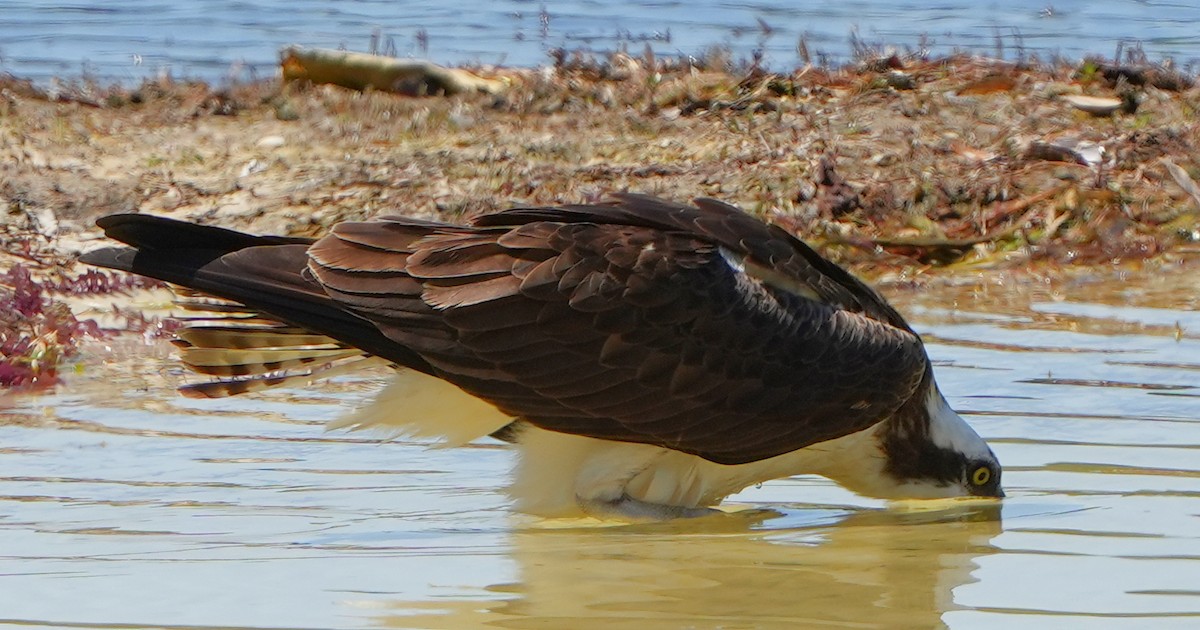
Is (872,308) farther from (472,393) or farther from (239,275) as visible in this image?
(239,275)

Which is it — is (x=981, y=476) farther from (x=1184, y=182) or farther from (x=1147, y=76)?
(x=1147, y=76)

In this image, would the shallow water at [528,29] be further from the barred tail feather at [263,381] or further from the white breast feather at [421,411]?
the white breast feather at [421,411]

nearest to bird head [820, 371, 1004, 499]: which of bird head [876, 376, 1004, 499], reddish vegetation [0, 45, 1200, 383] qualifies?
bird head [876, 376, 1004, 499]

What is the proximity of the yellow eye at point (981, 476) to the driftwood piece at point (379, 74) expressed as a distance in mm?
6575

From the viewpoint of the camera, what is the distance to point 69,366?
682cm

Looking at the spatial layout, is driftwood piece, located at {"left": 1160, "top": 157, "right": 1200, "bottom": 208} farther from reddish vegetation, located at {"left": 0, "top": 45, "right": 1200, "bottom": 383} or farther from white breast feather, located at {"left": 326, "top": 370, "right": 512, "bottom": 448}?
white breast feather, located at {"left": 326, "top": 370, "right": 512, "bottom": 448}

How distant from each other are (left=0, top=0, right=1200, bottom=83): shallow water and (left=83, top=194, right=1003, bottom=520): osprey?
25.0 feet

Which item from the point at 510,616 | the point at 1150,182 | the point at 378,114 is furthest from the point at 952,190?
the point at 510,616

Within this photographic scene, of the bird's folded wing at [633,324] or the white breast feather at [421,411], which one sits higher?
the bird's folded wing at [633,324]

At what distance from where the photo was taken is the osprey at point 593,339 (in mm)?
5113

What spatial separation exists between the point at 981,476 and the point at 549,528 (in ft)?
4.00

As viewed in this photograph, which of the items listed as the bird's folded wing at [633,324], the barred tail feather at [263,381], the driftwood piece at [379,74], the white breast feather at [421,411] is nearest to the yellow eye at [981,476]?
the bird's folded wing at [633,324]

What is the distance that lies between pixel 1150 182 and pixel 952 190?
0.98 metres

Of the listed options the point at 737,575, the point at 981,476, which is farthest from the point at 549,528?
the point at 981,476
